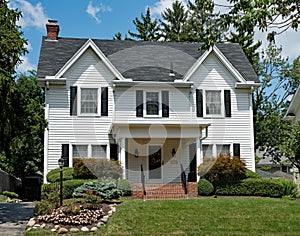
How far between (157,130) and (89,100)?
169 inches

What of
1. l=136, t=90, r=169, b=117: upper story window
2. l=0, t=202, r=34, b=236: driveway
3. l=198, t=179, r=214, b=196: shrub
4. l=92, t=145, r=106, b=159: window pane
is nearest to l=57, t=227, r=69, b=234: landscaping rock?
l=0, t=202, r=34, b=236: driveway

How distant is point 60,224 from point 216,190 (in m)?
8.57

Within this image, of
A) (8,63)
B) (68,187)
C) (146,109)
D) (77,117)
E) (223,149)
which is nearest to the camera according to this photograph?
(8,63)

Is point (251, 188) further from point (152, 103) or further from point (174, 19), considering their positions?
point (174, 19)

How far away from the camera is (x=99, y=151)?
21875 mm

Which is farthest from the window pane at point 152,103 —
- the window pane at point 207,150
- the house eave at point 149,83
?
the window pane at point 207,150

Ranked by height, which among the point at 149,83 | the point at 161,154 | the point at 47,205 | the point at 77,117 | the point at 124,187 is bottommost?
the point at 47,205

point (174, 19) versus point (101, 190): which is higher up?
point (174, 19)

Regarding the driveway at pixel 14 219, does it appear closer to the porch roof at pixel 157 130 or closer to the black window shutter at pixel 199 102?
the porch roof at pixel 157 130

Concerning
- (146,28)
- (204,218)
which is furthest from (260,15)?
(146,28)

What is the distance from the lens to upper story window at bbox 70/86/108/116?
21844 mm

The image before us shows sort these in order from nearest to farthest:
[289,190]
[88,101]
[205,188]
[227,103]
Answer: [205,188], [289,190], [88,101], [227,103]

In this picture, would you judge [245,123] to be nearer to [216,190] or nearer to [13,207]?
[216,190]

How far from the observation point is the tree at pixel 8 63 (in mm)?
12719
